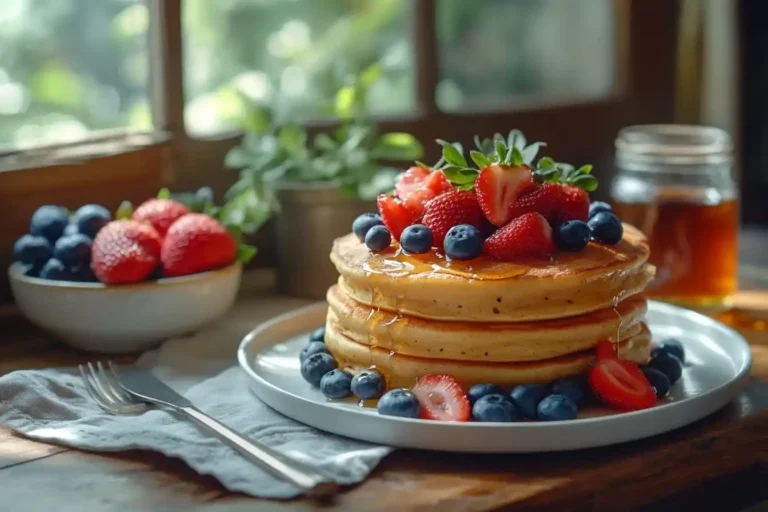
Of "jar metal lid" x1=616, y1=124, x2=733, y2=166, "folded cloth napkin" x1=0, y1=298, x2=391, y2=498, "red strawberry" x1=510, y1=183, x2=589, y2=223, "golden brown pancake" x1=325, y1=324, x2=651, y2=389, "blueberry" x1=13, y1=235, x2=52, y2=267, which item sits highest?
"jar metal lid" x1=616, y1=124, x2=733, y2=166

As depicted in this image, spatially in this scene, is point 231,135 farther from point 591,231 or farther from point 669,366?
point 669,366

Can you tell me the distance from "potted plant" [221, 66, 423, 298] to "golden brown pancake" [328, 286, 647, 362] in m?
0.47

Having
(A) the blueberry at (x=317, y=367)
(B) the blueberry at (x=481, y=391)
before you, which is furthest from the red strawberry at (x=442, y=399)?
(A) the blueberry at (x=317, y=367)

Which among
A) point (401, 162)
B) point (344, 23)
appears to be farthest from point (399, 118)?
point (344, 23)

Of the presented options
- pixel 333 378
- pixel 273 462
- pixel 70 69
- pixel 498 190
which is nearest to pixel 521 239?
pixel 498 190

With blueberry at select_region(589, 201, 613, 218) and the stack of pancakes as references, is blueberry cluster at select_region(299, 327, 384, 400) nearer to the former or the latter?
the stack of pancakes

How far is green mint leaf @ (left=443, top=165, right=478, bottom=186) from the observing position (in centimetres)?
126

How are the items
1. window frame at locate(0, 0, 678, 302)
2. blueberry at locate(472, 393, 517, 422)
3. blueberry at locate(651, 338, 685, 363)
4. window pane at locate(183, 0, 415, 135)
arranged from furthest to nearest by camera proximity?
window pane at locate(183, 0, 415, 135) < window frame at locate(0, 0, 678, 302) < blueberry at locate(651, 338, 685, 363) < blueberry at locate(472, 393, 517, 422)

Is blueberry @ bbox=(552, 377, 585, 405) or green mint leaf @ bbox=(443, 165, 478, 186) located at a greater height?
green mint leaf @ bbox=(443, 165, 478, 186)

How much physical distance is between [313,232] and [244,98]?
256mm

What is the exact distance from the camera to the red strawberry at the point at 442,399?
1.12 meters

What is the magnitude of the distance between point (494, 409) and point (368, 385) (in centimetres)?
16

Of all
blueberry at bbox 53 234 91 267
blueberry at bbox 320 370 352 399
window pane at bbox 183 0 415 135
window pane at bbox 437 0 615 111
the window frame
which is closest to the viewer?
blueberry at bbox 320 370 352 399

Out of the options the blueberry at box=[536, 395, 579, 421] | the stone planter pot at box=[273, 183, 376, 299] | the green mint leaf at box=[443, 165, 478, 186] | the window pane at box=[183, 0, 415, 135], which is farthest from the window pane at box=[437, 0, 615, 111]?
the blueberry at box=[536, 395, 579, 421]
